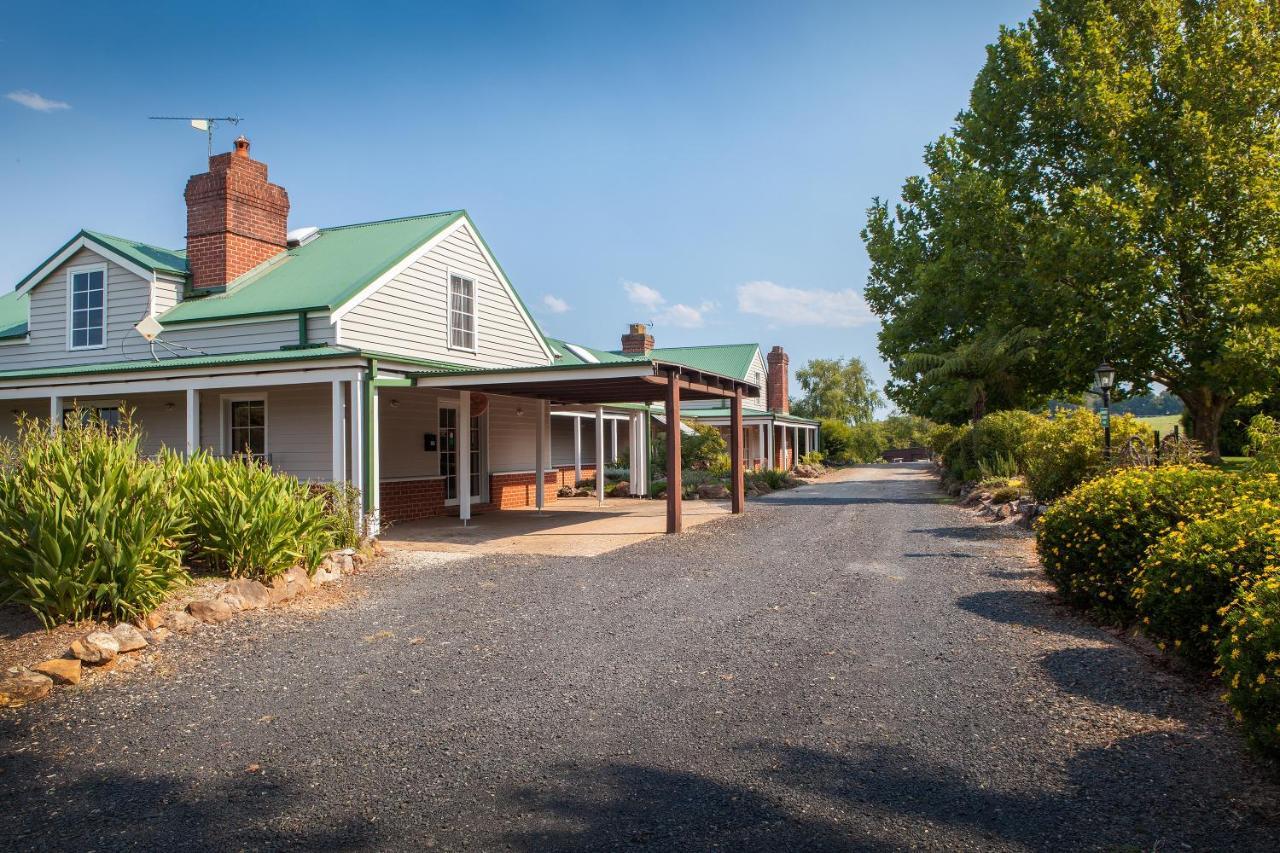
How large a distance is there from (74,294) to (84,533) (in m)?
11.9

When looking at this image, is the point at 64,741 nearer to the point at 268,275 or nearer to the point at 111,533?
the point at 111,533

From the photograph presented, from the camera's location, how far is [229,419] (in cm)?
1454

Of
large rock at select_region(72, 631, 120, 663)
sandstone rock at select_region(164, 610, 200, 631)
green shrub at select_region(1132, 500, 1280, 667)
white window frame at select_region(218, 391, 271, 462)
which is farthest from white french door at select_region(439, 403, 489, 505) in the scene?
green shrub at select_region(1132, 500, 1280, 667)

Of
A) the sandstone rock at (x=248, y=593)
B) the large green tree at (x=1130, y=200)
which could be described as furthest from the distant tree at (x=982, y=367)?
the sandstone rock at (x=248, y=593)

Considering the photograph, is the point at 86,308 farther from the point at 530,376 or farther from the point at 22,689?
the point at 22,689

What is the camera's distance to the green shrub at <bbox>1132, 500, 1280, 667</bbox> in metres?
5.03

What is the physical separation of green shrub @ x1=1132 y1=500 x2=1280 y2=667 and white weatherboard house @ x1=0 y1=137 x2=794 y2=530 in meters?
7.42

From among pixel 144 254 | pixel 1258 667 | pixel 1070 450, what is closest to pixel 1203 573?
pixel 1258 667

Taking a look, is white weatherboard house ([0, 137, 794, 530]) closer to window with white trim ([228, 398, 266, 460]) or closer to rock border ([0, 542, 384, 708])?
window with white trim ([228, 398, 266, 460])

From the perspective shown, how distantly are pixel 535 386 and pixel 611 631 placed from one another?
7419mm

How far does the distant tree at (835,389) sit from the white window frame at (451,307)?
148 ft

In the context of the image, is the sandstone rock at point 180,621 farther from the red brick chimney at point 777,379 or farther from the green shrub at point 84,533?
the red brick chimney at point 777,379

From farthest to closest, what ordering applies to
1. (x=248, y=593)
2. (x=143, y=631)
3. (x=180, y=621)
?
(x=248, y=593)
(x=180, y=621)
(x=143, y=631)

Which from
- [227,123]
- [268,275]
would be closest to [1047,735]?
[268,275]
